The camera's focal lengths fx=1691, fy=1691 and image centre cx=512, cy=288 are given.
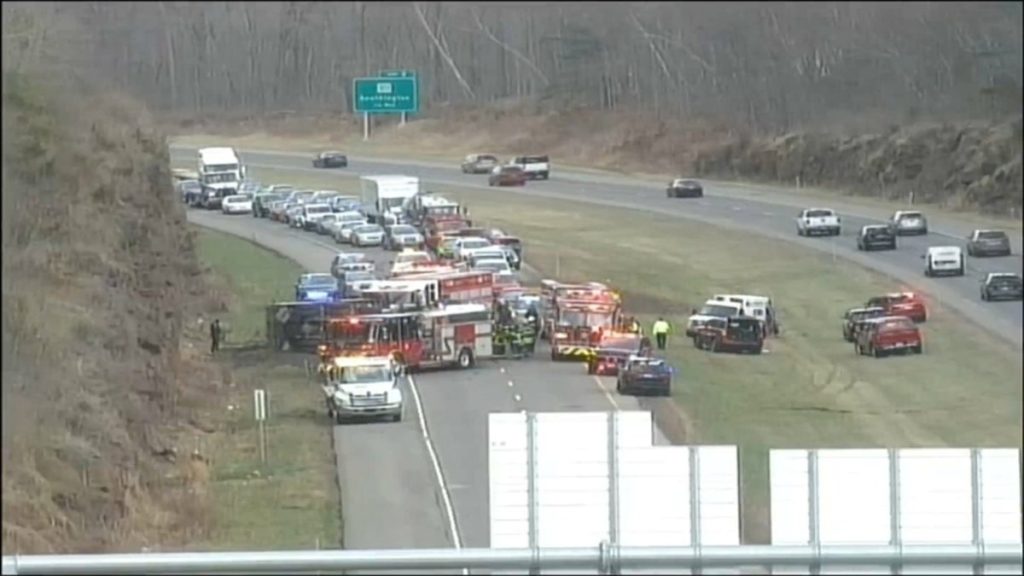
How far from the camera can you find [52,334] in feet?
14.0

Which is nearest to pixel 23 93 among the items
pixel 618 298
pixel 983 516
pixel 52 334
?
pixel 52 334

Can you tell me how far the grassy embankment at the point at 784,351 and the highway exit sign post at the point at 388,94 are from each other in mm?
314

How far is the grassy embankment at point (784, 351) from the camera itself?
15.3ft

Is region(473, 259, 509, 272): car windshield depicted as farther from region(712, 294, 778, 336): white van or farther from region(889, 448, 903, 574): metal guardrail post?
region(889, 448, 903, 574): metal guardrail post

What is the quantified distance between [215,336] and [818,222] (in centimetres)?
175

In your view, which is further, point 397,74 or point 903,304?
point 903,304

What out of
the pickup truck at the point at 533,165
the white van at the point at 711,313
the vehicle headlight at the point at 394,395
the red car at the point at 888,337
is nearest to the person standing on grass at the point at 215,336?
the vehicle headlight at the point at 394,395

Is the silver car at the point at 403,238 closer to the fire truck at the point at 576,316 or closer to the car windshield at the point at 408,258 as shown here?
the car windshield at the point at 408,258

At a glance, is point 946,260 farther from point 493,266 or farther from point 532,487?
point 532,487

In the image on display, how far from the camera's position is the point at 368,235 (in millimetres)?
4879

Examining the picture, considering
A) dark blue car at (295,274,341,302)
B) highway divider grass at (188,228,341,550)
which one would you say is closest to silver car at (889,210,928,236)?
dark blue car at (295,274,341,302)

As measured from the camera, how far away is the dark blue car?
472 centimetres

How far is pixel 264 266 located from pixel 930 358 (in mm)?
1907

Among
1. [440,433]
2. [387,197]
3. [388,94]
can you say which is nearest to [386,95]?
[388,94]
